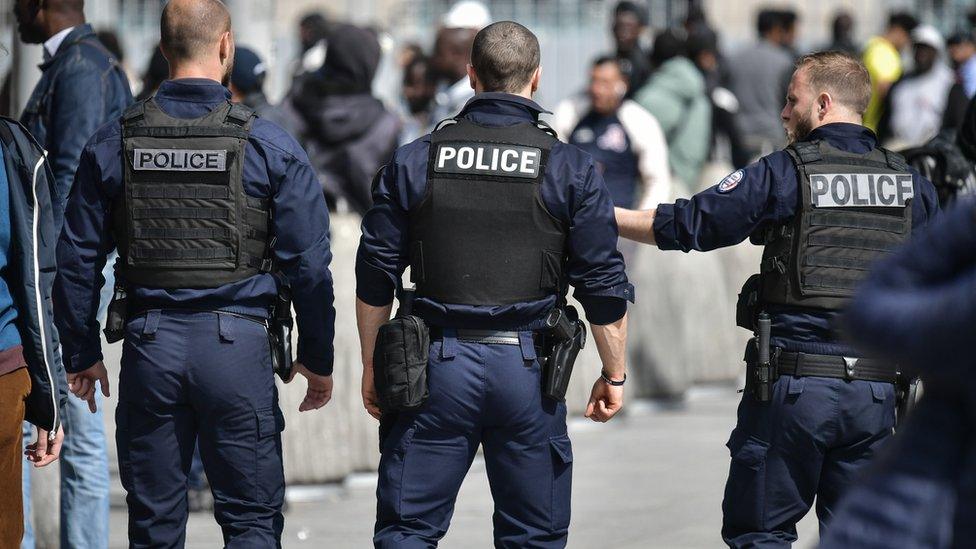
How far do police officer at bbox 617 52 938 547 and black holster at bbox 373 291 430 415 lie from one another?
0.88 m

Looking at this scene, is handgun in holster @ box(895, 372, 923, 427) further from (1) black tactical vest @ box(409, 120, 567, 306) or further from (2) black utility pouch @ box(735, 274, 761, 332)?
(1) black tactical vest @ box(409, 120, 567, 306)

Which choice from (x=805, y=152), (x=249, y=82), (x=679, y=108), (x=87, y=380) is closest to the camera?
(x=805, y=152)

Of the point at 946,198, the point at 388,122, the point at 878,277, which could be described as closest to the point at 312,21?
the point at 388,122

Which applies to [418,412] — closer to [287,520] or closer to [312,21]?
[287,520]

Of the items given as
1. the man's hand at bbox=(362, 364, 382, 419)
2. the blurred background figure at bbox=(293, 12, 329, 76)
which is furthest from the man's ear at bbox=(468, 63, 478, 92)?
the blurred background figure at bbox=(293, 12, 329, 76)

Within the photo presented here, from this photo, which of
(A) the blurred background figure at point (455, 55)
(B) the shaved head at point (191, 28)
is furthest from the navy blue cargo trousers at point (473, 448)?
(A) the blurred background figure at point (455, 55)

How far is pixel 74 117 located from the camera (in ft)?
18.6

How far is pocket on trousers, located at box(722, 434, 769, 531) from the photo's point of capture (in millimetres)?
4820

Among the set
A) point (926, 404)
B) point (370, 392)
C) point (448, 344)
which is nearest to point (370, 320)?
point (370, 392)

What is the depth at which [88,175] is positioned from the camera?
478 centimetres

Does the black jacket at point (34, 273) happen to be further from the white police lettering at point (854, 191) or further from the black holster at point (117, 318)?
the white police lettering at point (854, 191)

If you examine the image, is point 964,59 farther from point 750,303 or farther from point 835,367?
point 835,367

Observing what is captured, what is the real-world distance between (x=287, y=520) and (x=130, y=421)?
2.39 m

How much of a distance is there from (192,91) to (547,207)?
1091mm
